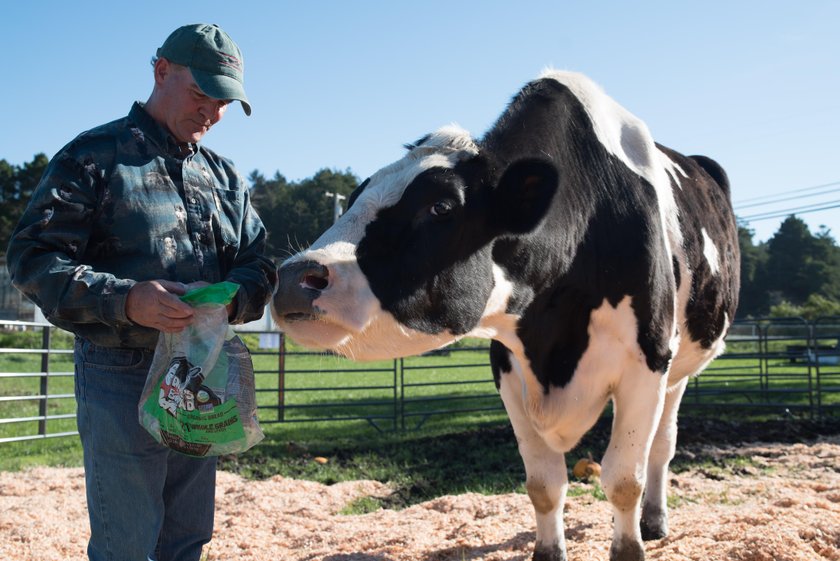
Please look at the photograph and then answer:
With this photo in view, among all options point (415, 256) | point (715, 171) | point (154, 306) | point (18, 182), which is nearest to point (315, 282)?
point (415, 256)

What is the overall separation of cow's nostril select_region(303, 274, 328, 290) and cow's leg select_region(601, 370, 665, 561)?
1718 millimetres

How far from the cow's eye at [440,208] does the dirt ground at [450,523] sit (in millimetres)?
1990

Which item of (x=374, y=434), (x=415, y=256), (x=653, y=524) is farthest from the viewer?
(x=374, y=434)

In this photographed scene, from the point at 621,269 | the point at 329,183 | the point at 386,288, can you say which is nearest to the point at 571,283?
the point at 621,269

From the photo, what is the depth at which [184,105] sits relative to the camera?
248 centimetres

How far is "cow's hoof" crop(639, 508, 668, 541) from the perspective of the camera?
4.41 metres

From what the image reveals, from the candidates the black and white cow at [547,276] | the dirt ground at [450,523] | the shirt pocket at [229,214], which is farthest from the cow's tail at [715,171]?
the shirt pocket at [229,214]

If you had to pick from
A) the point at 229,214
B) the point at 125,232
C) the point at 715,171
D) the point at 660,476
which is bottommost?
the point at 660,476

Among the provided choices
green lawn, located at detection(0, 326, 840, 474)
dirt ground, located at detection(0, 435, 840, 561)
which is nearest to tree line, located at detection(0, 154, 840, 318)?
green lawn, located at detection(0, 326, 840, 474)

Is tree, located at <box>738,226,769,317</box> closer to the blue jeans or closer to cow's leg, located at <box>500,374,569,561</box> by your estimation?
cow's leg, located at <box>500,374,569,561</box>

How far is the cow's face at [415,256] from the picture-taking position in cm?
248

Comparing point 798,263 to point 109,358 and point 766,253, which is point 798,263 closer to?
point 766,253

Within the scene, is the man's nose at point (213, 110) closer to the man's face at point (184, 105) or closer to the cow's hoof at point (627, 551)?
the man's face at point (184, 105)

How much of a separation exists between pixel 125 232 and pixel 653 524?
3.53 meters
